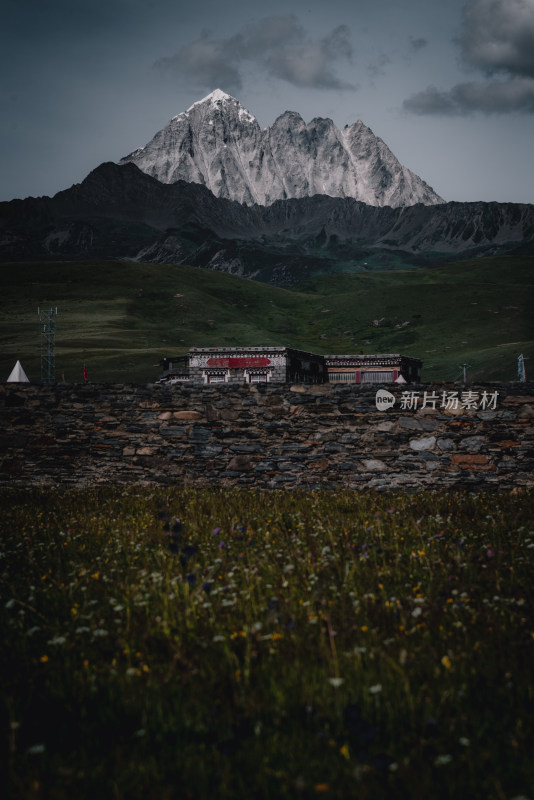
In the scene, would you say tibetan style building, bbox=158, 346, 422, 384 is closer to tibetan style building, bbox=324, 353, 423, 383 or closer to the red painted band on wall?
the red painted band on wall

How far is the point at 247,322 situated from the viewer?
164m

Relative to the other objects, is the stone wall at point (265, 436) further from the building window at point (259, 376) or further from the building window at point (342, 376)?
the building window at point (342, 376)

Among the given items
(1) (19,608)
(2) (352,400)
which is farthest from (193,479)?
(1) (19,608)

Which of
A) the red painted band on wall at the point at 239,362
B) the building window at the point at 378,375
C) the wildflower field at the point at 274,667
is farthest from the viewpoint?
the building window at the point at 378,375

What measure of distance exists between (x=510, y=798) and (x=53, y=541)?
677 centimetres

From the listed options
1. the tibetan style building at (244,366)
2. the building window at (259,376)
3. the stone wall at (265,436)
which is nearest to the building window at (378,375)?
the tibetan style building at (244,366)

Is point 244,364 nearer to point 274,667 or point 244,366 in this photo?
point 244,366

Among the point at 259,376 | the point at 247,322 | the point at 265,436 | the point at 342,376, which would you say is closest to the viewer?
the point at 265,436

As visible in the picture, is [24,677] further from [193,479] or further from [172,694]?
[193,479]

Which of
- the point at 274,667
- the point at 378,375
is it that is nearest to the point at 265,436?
the point at 274,667

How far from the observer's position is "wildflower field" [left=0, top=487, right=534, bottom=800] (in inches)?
116

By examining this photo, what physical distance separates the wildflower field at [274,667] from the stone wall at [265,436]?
5.78m

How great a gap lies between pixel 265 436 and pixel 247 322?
5964 inches

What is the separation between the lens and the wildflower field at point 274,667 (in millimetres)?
2936
